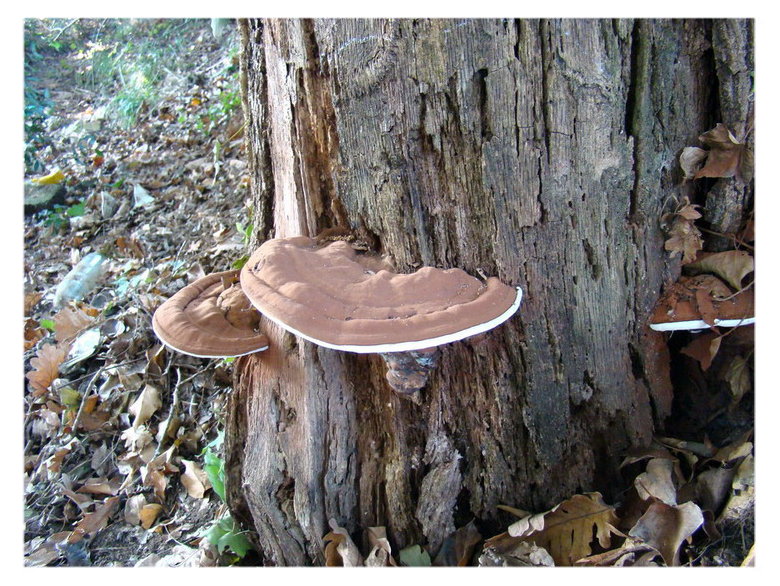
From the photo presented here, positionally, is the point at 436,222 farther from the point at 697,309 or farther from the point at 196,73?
the point at 196,73

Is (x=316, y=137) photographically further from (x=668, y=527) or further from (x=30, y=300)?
(x=30, y=300)

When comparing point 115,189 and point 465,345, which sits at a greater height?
point 115,189

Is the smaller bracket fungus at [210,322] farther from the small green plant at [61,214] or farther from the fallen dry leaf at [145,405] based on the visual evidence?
the small green plant at [61,214]

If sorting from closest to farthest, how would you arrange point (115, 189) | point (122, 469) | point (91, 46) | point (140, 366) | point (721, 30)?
point (721, 30) → point (122, 469) → point (140, 366) → point (115, 189) → point (91, 46)

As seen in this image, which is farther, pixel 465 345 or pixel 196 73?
pixel 196 73

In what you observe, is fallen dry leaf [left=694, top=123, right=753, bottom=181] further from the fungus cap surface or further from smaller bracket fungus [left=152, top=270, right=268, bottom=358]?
smaller bracket fungus [left=152, top=270, right=268, bottom=358]

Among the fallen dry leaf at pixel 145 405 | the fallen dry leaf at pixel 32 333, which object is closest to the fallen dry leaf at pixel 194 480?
the fallen dry leaf at pixel 145 405

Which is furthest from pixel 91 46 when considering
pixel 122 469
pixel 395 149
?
pixel 395 149
